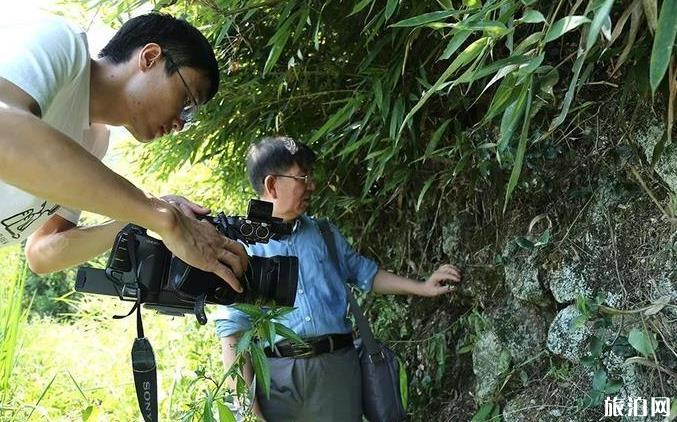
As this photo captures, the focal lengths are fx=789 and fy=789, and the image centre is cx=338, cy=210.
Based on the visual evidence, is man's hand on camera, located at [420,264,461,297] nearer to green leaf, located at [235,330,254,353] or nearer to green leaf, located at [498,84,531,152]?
green leaf, located at [235,330,254,353]

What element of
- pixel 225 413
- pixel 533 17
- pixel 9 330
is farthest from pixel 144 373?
pixel 9 330

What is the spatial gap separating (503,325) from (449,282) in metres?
0.27

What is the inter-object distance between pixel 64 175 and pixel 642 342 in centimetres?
108

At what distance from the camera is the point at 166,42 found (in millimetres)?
1501

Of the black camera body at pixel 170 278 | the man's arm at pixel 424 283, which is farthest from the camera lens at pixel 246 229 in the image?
the man's arm at pixel 424 283

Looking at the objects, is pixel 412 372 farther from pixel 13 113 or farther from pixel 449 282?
pixel 13 113

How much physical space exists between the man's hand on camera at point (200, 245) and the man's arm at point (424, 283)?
33.3 inches

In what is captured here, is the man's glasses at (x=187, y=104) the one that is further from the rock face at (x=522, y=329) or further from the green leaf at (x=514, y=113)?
the rock face at (x=522, y=329)

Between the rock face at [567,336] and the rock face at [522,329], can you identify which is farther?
the rock face at [522,329]

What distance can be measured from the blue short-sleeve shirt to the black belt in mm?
18

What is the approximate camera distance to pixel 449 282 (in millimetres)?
2312

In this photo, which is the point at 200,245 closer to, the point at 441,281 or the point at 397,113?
the point at 397,113

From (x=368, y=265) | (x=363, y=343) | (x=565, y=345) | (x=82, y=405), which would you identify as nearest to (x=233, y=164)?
(x=368, y=265)

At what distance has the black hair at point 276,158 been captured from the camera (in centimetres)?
225
